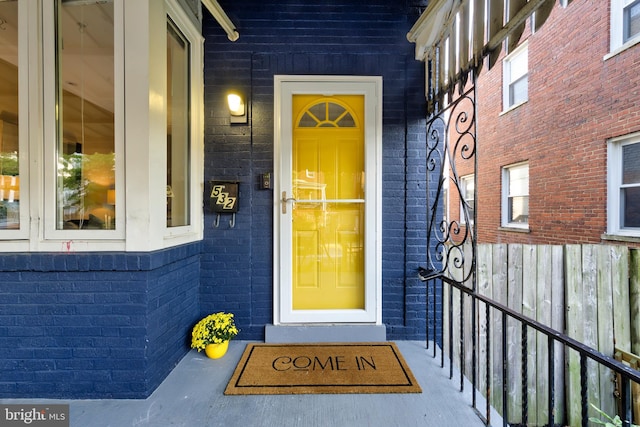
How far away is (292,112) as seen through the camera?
2414mm

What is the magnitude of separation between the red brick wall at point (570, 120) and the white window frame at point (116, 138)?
4721mm

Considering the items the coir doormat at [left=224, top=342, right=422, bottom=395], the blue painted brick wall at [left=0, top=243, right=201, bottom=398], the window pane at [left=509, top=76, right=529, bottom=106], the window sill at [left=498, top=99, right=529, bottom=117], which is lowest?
the coir doormat at [left=224, top=342, right=422, bottom=395]

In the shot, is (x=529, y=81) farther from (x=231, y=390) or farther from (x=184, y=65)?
(x=231, y=390)

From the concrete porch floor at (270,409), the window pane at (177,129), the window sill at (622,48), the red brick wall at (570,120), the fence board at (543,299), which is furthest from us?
the red brick wall at (570,120)

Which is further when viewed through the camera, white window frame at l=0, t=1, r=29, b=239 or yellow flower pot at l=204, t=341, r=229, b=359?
yellow flower pot at l=204, t=341, r=229, b=359

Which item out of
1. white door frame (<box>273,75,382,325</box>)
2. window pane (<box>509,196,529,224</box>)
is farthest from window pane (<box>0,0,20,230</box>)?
window pane (<box>509,196,529,224</box>)

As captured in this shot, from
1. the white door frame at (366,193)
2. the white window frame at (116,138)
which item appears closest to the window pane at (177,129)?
the white window frame at (116,138)

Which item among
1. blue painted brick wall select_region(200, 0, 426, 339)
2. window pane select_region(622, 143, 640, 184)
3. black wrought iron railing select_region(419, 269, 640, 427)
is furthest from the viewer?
window pane select_region(622, 143, 640, 184)

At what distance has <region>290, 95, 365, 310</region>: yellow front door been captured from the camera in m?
2.44

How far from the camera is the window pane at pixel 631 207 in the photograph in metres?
3.51

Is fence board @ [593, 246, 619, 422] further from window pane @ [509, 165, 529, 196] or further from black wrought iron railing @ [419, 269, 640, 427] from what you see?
window pane @ [509, 165, 529, 196]

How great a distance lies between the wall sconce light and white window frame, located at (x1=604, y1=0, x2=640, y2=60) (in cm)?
465


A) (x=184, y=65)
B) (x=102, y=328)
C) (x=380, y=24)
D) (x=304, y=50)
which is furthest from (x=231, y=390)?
(x=380, y=24)

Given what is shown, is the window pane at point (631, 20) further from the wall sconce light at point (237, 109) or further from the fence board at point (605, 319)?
the wall sconce light at point (237, 109)
